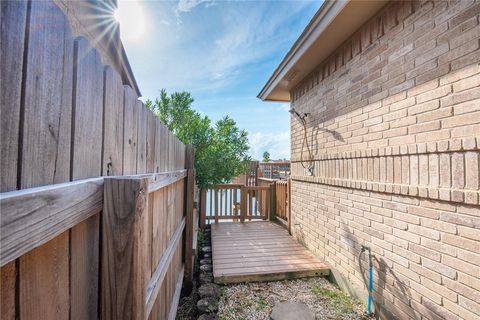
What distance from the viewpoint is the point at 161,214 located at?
1.77 meters

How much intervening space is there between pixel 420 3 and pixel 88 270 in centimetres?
324

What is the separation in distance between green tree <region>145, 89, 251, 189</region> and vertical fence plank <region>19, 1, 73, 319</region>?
4.68 meters

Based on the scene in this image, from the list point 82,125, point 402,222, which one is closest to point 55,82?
point 82,125

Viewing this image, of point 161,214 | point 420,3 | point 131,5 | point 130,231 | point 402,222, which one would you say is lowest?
point 402,222

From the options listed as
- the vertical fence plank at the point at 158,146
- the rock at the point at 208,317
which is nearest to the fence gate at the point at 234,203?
the rock at the point at 208,317

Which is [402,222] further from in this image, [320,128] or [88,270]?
[88,270]

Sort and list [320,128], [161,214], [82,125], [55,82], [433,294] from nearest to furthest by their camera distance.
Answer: [55,82], [82,125], [161,214], [433,294], [320,128]

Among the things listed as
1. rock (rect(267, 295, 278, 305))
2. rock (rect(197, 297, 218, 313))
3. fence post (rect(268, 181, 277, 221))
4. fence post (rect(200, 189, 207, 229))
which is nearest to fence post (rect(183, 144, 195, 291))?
rock (rect(197, 297, 218, 313))

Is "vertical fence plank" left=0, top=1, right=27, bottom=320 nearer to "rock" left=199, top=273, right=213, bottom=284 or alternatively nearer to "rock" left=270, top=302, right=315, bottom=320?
"rock" left=270, top=302, right=315, bottom=320

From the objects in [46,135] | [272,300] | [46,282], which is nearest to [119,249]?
[46,282]

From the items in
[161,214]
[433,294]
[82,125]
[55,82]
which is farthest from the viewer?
[433,294]

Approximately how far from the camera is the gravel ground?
8.50 ft

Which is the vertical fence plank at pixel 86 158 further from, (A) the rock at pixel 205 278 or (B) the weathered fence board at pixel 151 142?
(A) the rock at pixel 205 278

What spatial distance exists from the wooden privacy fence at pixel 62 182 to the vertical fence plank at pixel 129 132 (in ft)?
0.08
